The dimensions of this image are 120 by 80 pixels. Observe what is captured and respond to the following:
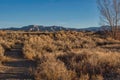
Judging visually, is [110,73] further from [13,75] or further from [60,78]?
[13,75]

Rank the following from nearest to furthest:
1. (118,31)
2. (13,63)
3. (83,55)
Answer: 1. (83,55)
2. (13,63)
3. (118,31)

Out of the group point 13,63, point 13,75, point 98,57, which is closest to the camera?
point 13,75

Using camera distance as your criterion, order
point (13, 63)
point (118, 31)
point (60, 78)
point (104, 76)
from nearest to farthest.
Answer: point (60, 78) → point (104, 76) → point (13, 63) → point (118, 31)

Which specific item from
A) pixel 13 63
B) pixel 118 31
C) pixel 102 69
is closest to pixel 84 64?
pixel 102 69

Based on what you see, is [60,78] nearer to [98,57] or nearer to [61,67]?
[61,67]

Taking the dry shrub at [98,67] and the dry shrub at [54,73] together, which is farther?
the dry shrub at [98,67]

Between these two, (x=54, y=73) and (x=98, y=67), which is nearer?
(x=54, y=73)

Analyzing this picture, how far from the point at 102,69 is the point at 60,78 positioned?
2.17m

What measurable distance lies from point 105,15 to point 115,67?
92.1 ft

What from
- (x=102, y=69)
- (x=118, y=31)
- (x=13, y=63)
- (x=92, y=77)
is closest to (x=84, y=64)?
(x=102, y=69)

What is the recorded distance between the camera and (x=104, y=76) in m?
12.4

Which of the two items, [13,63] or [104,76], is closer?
[104,76]

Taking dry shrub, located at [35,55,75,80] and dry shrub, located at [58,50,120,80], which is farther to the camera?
dry shrub, located at [58,50,120,80]

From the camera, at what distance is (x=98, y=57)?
14.6m
